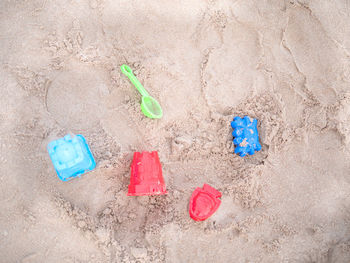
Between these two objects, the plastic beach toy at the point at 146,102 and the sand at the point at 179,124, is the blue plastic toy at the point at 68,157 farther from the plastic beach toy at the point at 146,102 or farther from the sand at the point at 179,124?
the plastic beach toy at the point at 146,102

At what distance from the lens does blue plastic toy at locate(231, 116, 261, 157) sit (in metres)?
1.83

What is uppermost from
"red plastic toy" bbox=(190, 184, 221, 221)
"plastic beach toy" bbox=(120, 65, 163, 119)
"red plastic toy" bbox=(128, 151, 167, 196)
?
"plastic beach toy" bbox=(120, 65, 163, 119)

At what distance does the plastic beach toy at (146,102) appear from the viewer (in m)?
1.78

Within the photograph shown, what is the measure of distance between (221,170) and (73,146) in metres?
0.86

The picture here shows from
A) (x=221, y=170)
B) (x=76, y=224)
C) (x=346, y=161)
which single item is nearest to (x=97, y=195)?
(x=76, y=224)

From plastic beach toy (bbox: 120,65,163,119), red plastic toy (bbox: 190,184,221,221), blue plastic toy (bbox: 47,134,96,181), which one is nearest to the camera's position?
blue plastic toy (bbox: 47,134,96,181)

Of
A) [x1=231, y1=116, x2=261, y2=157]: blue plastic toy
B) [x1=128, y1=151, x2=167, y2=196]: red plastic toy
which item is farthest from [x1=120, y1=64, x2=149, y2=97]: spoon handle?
[x1=231, y1=116, x2=261, y2=157]: blue plastic toy

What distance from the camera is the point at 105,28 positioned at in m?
1.90

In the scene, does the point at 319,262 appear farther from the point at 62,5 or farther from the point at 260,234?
the point at 62,5

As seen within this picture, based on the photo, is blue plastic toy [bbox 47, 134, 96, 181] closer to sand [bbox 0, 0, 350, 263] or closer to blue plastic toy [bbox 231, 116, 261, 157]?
sand [bbox 0, 0, 350, 263]

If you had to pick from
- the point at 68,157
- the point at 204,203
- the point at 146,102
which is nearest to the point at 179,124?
the point at 146,102

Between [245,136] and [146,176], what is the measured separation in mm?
630

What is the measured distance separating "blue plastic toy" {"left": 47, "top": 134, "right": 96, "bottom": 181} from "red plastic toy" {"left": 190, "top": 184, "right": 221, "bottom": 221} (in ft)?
1.96

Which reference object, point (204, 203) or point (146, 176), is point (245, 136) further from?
point (146, 176)
